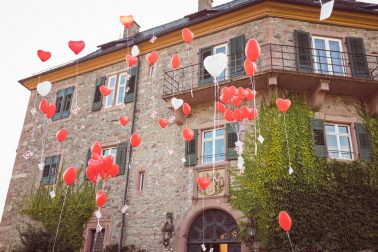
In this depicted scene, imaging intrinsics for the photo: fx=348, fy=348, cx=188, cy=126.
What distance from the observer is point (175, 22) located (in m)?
17.7

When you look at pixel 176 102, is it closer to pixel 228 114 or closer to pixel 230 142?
pixel 230 142

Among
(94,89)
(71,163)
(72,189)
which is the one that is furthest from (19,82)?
(72,189)

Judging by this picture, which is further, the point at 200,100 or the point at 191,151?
the point at 200,100

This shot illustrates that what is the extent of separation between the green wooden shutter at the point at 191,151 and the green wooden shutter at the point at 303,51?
Answer: 4.10 metres

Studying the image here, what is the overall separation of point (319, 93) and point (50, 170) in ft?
36.4

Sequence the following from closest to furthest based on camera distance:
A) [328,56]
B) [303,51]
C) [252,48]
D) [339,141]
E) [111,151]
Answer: [252,48] < [339,141] < [303,51] < [328,56] < [111,151]

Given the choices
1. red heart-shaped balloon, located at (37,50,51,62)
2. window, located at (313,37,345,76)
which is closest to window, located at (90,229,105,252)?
red heart-shaped balloon, located at (37,50,51,62)

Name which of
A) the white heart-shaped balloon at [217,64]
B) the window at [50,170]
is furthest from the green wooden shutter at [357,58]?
the window at [50,170]

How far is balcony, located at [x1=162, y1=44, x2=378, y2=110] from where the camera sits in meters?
10.5

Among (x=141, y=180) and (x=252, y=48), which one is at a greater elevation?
(x=252, y=48)

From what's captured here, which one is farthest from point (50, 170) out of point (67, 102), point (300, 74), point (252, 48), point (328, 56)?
point (328, 56)

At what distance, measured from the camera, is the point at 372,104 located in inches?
432

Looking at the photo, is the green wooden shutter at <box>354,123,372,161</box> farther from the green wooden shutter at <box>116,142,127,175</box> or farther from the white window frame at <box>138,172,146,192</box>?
the green wooden shutter at <box>116,142,127,175</box>

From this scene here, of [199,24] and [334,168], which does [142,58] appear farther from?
[334,168]
